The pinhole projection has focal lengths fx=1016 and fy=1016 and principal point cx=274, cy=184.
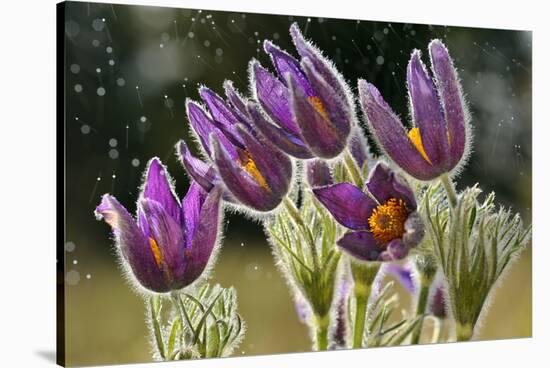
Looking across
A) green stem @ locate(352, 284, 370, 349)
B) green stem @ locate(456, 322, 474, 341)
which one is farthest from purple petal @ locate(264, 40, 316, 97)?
green stem @ locate(456, 322, 474, 341)

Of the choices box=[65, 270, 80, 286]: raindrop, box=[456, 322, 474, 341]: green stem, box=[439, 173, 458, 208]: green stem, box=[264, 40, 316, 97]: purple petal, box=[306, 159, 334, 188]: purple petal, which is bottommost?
box=[456, 322, 474, 341]: green stem

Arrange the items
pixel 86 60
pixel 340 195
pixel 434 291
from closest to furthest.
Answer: pixel 86 60, pixel 340 195, pixel 434 291

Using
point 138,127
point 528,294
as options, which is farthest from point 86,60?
point 528,294

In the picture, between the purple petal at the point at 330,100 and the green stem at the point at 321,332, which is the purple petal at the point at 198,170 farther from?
the green stem at the point at 321,332

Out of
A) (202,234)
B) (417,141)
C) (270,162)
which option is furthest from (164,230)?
(417,141)

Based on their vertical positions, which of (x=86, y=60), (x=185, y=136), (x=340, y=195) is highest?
(x=86, y=60)

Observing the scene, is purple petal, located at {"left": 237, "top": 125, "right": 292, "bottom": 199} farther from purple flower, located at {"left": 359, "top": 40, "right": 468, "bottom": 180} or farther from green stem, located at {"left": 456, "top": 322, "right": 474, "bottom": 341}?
green stem, located at {"left": 456, "top": 322, "right": 474, "bottom": 341}

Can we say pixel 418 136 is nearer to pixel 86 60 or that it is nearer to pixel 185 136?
pixel 185 136

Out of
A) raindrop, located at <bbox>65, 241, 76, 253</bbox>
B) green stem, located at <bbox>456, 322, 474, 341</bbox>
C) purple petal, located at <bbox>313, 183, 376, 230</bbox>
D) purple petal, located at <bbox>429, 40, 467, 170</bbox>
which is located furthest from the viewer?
green stem, located at <bbox>456, 322, 474, 341</bbox>

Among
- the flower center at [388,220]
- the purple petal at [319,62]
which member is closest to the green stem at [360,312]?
the flower center at [388,220]
